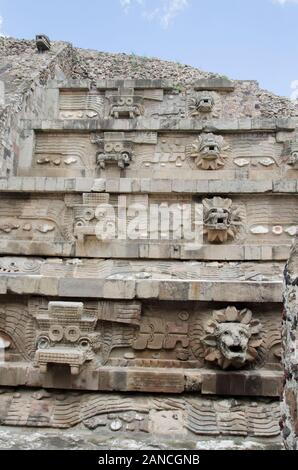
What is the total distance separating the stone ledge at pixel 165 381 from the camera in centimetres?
493

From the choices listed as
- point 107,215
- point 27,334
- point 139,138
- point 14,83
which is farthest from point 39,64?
point 27,334

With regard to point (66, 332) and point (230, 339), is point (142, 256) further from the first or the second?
point (230, 339)

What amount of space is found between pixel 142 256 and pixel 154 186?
1.32m

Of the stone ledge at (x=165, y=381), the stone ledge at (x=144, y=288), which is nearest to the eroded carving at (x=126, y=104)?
the stone ledge at (x=144, y=288)

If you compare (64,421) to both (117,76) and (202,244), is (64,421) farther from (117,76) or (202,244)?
(117,76)

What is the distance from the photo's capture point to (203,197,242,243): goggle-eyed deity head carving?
6.96 metres

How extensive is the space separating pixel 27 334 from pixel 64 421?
1.12m

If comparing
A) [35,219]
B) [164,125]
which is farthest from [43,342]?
[164,125]

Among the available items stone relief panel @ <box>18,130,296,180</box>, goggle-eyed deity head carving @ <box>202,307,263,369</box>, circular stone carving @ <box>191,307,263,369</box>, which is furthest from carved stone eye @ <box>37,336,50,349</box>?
stone relief panel @ <box>18,130,296,180</box>

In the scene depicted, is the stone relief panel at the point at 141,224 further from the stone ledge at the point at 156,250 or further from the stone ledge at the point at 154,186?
the stone ledge at the point at 154,186

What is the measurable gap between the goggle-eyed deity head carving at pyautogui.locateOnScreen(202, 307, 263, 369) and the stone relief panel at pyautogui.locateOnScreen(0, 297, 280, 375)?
0.01 metres

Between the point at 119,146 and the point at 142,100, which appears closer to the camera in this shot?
the point at 119,146

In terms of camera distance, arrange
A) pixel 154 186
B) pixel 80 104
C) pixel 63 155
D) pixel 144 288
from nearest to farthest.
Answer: pixel 144 288 < pixel 154 186 < pixel 63 155 < pixel 80 104

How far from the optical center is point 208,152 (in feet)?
27.3
